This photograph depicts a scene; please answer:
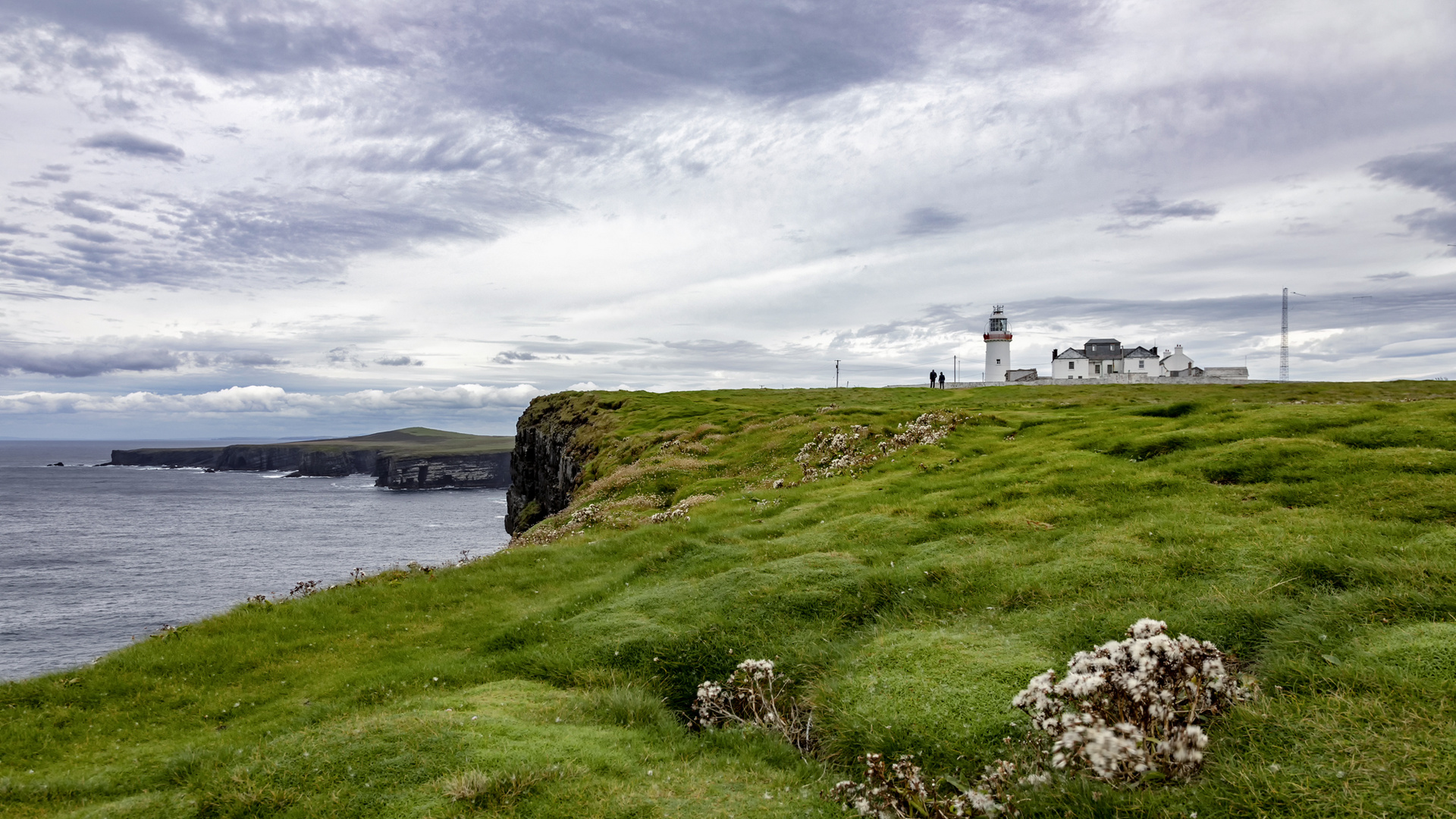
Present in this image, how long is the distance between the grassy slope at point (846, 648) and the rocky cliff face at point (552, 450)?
126 feet

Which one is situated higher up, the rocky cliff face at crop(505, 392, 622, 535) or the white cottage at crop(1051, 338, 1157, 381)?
the white cottage at crop(1051, 338, 1157, 381)

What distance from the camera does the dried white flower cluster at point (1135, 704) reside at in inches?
315

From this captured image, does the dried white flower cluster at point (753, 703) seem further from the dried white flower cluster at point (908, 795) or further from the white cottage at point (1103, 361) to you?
the white cottage at point (1103, 361)

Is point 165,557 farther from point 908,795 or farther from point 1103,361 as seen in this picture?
point 1103,361

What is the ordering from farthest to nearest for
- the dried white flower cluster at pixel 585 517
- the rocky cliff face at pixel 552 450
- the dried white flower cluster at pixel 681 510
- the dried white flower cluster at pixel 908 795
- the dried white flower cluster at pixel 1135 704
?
the rocky cliff face at pixel 552 450, the dried white flower cluster at pixel 585 517, the dried white flower cluster at pixel 681 510, the dried white flower cluster at pixel 908 795, the dried white flower cluster at pixel 1135 704

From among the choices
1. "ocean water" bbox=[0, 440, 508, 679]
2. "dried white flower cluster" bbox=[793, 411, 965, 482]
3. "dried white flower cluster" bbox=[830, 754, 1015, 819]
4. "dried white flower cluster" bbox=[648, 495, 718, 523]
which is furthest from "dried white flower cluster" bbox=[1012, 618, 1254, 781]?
"ocean water" bbox=[0, 440, 508, 679]

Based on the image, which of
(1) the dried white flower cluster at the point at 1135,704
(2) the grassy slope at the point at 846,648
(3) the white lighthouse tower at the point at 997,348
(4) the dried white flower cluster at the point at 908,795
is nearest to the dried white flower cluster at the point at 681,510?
(2) the grassy slope at the point at 846,648

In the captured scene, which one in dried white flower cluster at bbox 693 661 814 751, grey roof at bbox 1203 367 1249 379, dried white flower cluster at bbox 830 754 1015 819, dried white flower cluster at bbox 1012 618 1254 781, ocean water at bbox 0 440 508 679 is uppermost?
grey roof at bbox 1203 367 1249 379

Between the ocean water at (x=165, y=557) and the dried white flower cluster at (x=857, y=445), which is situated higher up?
the dried white flower cluster at (x=857, y=445)

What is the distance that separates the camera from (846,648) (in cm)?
1361

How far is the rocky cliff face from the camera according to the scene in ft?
223

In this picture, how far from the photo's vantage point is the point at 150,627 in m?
69.1

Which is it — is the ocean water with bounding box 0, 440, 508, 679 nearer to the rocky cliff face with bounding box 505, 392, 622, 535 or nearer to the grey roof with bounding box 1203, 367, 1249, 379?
the rocky cliff face with bounding box 505, 392, 622, 535

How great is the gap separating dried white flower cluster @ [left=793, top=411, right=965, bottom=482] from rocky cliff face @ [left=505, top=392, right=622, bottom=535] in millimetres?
26054
